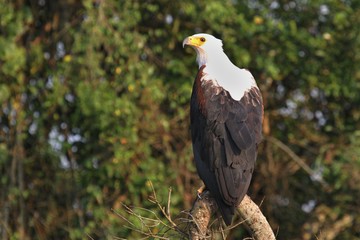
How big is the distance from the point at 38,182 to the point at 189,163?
1.40m

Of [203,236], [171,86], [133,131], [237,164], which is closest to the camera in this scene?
[203,236]

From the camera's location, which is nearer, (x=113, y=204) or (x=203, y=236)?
(x=203, y=236)

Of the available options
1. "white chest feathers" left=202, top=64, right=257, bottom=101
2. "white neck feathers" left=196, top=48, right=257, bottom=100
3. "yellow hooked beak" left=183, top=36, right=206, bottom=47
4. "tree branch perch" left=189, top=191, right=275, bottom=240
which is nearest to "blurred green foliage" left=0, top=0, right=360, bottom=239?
"yellow hooked beak" left=183, top=36, right=206, bottom=47

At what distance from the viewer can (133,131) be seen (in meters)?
8.06

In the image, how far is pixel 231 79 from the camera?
5762 mm

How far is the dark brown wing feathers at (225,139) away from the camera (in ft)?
17.3

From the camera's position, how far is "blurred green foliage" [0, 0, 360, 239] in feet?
26.8

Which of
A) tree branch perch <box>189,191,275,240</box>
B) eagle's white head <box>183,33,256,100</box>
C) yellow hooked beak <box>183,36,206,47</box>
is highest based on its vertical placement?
eagle's white head <box>183,33,256,100</box>

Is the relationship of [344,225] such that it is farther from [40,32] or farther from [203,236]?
[203,236]

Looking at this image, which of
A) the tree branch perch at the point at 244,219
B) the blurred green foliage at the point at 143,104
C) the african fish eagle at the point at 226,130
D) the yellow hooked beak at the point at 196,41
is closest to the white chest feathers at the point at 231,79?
the african fish eagle at the point at 226,130

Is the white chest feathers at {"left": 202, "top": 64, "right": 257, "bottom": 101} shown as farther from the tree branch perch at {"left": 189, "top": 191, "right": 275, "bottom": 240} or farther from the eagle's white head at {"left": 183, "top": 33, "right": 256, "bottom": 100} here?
the tree branch perch at {"left": 189, "top": 191, "right": 275, "bottom": 240}

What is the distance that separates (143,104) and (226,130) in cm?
289

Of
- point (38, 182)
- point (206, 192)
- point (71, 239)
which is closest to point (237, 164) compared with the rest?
point (206, 192)

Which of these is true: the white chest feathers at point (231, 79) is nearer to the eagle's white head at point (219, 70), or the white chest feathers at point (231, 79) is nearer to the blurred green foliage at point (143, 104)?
the eagle's white head at point (219, 70)
